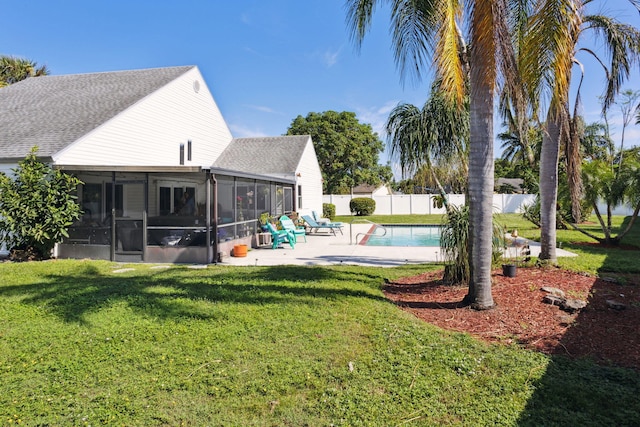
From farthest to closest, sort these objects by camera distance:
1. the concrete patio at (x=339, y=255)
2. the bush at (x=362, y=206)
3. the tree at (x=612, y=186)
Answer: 1. the bush at (x=362, y=206)
2. the tree at (x=612, y=186)
3. the concrete patio at (x=339, y=255)

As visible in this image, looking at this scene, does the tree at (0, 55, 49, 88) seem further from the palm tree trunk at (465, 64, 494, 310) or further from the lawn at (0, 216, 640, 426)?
the palm tree trunk at (465, 64, 494, 310)

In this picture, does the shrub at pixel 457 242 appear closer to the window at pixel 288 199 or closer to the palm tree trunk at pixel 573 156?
the palm tree trunk at pixel 573 156

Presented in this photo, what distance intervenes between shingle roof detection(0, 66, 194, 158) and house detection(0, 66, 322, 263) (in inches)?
1.9

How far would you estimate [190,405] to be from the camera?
9.92 ft

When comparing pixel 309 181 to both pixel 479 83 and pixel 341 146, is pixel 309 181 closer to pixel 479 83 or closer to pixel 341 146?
pixel 341 146

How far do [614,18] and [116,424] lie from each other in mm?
10853

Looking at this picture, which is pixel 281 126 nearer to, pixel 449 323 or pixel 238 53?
pixel 238 53

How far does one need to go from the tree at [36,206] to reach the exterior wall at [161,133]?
630mm

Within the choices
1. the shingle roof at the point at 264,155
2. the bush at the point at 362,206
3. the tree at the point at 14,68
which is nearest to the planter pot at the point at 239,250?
the shingle roof at the point at 264,155

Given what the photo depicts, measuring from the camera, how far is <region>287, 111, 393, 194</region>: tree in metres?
35.6

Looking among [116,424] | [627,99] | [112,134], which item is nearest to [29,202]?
[112,134]

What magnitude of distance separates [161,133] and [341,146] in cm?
2216

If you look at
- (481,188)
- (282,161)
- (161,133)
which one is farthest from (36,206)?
(282,161)

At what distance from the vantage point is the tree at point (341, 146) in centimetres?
3562
